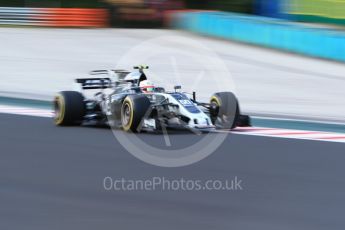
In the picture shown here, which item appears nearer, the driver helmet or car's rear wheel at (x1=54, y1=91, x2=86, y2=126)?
the driver helmet

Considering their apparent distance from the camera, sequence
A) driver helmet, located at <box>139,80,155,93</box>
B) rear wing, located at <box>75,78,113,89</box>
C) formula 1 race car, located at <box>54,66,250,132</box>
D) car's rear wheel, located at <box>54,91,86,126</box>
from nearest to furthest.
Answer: formula 1 race car, located at <box>54,66,250,132</box>
driver helmet, located at <box>139,80,155,93</box>
car's rear wheel, located at <box>54,91,86,126</box>
rear wing, located at <box>75,78,113,89</box>

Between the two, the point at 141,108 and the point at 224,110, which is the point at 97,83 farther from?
the point at 224,110

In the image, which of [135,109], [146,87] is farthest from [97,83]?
[135,109]

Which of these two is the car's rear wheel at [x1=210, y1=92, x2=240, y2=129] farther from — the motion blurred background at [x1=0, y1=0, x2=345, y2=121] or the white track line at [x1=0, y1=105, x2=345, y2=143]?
the motion blurred background at [x1=0, y1=0, x2=345, y2=121]

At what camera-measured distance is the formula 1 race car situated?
9156mm

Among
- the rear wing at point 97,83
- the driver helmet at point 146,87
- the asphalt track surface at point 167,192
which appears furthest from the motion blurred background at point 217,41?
the asphalt track surface at point 167,192

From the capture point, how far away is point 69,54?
22.7m

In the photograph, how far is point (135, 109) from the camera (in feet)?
29.5

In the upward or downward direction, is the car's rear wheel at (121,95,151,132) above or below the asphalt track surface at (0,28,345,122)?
below

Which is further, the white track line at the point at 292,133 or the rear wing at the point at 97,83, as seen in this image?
the rear wing at the point at 97,83

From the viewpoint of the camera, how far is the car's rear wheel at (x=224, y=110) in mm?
9641

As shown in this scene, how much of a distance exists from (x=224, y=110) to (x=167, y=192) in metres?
3.42

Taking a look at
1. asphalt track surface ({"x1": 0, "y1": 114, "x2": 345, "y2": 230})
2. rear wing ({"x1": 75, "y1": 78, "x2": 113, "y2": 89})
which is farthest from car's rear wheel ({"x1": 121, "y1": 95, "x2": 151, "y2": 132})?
rear wing ({"x1": 75, "y1": 78, "x2": 113, "y2": 89})

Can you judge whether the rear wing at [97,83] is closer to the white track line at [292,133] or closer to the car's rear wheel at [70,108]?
the car's rear wheel at [70,108]
